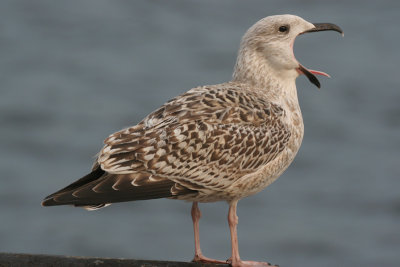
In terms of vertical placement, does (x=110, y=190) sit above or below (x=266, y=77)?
below

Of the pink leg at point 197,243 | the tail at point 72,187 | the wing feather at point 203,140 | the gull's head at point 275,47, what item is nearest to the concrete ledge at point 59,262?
the tail at point 72,187

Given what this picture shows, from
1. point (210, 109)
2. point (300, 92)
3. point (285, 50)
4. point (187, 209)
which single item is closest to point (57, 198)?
point (210, 109)

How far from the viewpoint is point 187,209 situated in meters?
20.5

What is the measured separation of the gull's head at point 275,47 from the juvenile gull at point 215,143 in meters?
0.01

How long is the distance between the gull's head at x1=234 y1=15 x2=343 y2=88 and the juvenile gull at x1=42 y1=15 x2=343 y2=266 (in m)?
0.01

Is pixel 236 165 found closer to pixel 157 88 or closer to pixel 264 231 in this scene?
pixel 264 231

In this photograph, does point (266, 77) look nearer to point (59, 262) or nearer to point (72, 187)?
point (72, 187)

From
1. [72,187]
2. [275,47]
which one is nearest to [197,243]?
[72,187]

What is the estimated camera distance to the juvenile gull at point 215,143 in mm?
8062

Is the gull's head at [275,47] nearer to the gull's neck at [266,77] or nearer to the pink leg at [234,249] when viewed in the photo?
the gull's neck at [266,77]

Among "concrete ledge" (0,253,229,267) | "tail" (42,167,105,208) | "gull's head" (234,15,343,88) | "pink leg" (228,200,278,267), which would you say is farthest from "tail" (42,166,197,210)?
"gull's head" (234,15,343,88)

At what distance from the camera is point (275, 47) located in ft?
30.6

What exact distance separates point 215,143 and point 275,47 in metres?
1.44

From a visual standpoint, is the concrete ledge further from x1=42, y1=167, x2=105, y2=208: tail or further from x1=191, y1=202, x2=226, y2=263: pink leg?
x1=191, y1=202, x2=226, y2=263: pink leg
